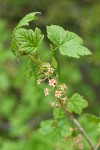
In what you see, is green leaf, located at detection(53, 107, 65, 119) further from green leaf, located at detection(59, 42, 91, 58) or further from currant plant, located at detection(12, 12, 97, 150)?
green leaf, located at detection(59, 42, 91, 58)

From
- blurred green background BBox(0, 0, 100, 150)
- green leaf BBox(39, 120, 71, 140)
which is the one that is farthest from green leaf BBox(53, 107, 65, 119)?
blurred green background BBox(0, 0, 100, 150)

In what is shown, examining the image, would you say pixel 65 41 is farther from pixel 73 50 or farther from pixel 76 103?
pixel 76 103

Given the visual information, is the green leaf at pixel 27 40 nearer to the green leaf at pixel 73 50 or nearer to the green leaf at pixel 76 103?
the green leaf at pixel 73 50

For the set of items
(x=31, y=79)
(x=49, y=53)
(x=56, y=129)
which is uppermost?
(x=31, y=79)

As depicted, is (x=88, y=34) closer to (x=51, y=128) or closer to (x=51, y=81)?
(x=51, y=128)

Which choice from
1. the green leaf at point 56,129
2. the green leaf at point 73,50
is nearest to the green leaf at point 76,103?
the green leaf at point 56,129

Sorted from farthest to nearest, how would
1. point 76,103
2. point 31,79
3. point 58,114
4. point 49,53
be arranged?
point 31,79
point 58,114
point 76,103
point 49,53

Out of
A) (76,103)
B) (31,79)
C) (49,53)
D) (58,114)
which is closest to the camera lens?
(49,53)

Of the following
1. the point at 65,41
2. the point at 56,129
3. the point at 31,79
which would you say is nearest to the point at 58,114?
the point at 56,129
